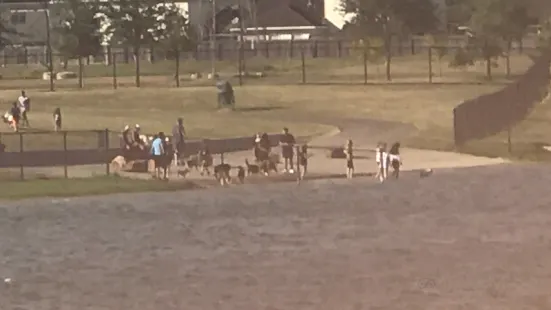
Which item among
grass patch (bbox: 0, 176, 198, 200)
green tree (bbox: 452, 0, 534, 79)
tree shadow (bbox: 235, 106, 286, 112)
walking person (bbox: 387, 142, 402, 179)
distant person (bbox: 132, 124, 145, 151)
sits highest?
green tree (bbox: 452, 0, 534, 79)

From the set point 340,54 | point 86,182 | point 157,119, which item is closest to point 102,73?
point 340,54

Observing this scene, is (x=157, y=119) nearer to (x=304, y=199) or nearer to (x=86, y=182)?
(x=86, y=182)

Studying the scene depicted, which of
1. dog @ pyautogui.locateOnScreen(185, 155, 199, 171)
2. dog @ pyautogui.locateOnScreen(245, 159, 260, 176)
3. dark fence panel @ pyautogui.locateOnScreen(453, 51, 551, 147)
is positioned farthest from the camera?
dark fence panel @ pyautogui.locateOnScreen(453, 51, 551, 147)

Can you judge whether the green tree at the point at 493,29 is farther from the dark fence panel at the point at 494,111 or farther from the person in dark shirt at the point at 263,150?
the person in dark shirt at the point at 263,150

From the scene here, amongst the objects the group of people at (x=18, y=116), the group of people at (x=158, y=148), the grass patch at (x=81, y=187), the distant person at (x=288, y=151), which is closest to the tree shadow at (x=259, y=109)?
the group of people at (x=18, y=116)

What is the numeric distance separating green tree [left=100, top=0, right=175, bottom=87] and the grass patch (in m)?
45.1

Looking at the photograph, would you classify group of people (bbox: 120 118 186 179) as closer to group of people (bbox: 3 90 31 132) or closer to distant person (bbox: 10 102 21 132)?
distant person (bbox: 10 102 21 132)

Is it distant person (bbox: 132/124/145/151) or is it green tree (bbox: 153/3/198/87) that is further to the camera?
green tree (bbox: 153/3/198/87)

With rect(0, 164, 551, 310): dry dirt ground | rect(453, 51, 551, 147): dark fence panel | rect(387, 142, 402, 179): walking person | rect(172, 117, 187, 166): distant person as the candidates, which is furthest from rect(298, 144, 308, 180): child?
rect(453, 51, 551, 147): dark fence panel

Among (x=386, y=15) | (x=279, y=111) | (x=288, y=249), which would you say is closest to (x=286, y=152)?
(x=288, y=249)

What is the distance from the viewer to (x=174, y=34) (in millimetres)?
78812

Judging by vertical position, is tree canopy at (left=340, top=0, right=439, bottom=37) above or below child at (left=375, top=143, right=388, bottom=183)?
above

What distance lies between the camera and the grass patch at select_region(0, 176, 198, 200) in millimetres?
30311

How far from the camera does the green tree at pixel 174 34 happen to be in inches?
3076
